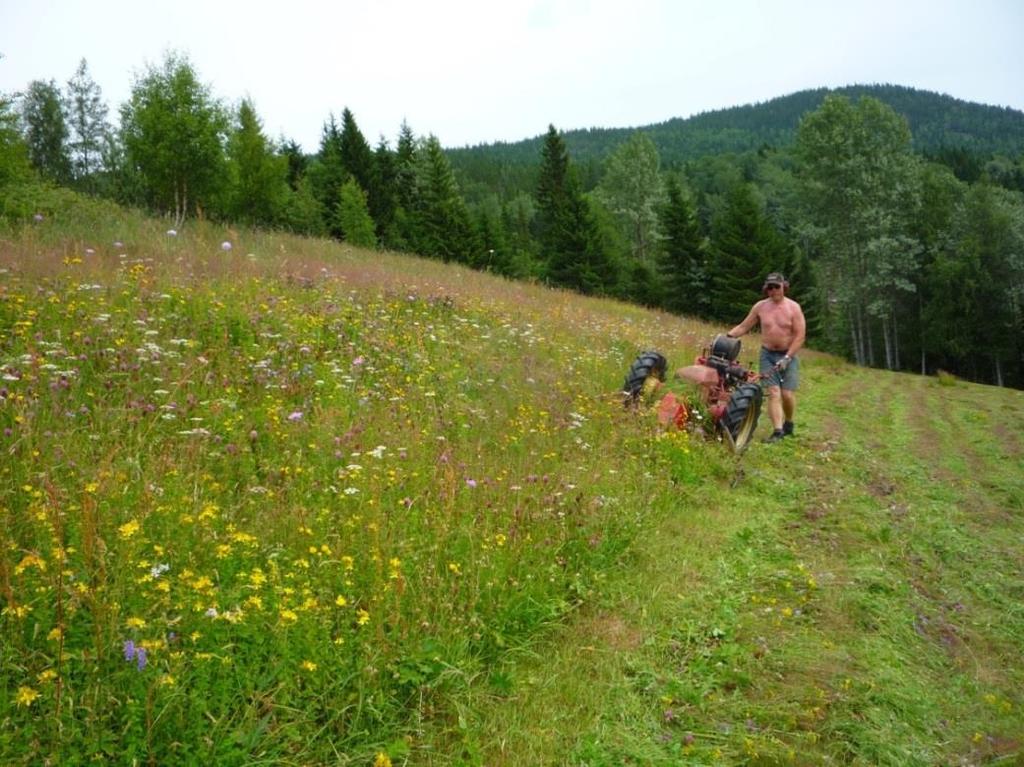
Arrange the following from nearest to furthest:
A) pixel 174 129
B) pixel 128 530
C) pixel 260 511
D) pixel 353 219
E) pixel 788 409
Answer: pixel 128 530 < pixel 260 511 < pixel 788 409 < pixel 174 129 < pixel 353 219

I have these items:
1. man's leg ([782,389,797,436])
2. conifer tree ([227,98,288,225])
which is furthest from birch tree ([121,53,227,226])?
man's leg ([782,389,797,436])

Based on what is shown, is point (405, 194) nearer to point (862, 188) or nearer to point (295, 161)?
point (295, 161)

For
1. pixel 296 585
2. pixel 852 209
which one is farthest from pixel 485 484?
pixel 852 209

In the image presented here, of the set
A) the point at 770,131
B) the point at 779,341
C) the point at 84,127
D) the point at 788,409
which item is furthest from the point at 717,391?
the point at 770,131

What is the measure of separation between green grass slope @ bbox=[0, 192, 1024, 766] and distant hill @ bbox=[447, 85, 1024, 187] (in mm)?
113265

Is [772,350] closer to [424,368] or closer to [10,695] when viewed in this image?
[424,368]

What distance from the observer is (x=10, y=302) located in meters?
5.39

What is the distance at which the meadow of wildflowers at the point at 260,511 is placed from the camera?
7.59 ft

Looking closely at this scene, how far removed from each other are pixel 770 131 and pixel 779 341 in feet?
630

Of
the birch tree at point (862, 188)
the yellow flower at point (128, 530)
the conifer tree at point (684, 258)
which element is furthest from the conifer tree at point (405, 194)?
the yellow flower at point (128, 530)

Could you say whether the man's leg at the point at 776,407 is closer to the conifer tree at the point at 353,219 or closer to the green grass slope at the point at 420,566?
A: the green grass slope at the point at 420,566

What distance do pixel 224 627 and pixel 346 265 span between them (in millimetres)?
9156

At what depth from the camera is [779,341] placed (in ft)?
25.9

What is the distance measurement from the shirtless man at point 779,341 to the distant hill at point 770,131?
111119 mm
